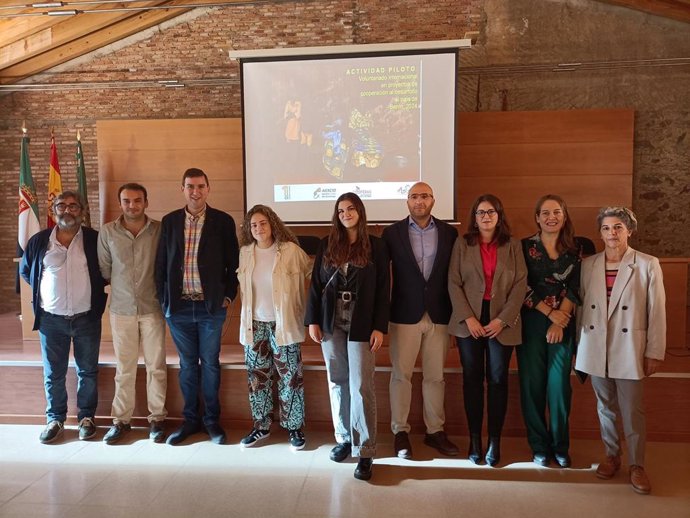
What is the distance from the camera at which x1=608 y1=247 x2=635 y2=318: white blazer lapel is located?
254 centimetres

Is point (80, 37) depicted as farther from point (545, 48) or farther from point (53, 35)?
point (545, 48)

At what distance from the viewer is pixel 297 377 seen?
3082 mm

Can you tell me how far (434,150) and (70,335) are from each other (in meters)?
3.37

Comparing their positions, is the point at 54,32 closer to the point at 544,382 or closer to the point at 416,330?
the point at 416,330

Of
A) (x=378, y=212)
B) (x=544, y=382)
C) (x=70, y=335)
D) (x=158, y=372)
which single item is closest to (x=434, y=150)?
(x=378, y=212)

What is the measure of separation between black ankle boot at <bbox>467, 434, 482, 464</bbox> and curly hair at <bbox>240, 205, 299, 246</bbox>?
1.60 metres

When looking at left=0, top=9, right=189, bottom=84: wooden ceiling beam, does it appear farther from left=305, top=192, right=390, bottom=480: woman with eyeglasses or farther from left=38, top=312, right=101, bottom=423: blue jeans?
left=305, top=192, right=390, bottom=480: woman with eyeglasses

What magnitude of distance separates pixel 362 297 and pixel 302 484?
107cm

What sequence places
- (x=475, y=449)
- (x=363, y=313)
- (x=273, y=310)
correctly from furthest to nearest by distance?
(x=273, y=310) → (x=475, y=449) → (x=363, y=313)

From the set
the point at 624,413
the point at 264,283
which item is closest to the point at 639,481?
the point at 624,413

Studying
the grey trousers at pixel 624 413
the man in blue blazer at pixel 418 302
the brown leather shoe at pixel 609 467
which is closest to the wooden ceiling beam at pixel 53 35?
the man in blue blazer at pixel 418 302

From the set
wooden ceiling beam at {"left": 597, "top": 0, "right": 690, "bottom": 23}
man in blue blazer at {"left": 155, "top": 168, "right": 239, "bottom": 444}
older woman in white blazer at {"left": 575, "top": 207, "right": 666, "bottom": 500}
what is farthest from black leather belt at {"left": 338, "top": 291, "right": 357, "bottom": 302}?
wooden ceiling beam at {"left": 597, "top": 0, "right": 690, "bottom": 23}

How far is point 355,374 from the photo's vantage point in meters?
2.72

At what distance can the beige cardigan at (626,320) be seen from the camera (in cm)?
249
